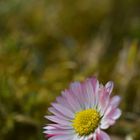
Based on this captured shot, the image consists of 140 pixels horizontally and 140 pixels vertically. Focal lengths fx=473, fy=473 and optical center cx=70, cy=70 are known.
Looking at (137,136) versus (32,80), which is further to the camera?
(32,80)

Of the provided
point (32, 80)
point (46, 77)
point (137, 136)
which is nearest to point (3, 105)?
point (32, 80)

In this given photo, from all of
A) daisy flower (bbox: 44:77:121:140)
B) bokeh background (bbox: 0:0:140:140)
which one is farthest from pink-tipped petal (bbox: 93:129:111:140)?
bokeh background (bbox: 0:0:140:140)

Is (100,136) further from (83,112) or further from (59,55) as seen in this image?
(59,55)

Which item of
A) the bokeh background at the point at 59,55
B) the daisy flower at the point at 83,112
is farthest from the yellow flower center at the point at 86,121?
the bokeh background at the point at 59,55

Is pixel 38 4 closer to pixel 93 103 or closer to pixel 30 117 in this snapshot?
pixel 30 117

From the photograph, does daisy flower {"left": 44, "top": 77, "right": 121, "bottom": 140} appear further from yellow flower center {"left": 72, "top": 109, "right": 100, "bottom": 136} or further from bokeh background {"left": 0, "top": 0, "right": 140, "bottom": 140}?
bokeh background {"left": 0, "top": 0, "right": 140, "bottom": 140}

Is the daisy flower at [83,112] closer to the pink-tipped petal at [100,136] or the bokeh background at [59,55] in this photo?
the pink-tipped petal at [100,136]
